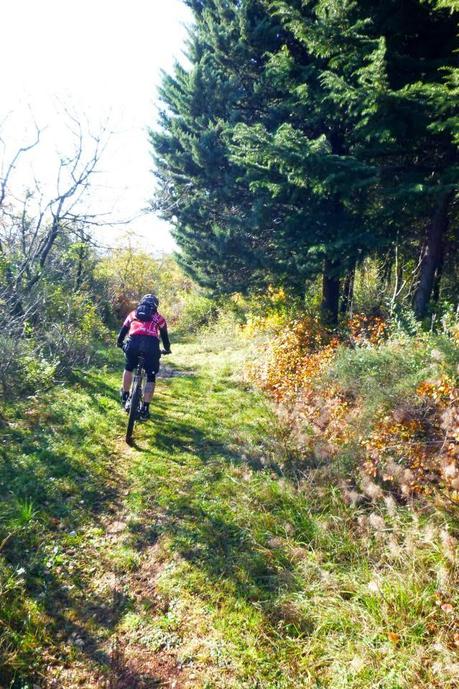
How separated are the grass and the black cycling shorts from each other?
1.24m

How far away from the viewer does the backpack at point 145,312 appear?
6000 mm

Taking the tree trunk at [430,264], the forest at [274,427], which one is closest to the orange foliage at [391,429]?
the forest at [274,427]

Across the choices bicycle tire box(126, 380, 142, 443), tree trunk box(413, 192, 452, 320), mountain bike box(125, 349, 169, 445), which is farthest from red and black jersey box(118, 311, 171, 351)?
tree trunk box(413, 192, 452, 320)

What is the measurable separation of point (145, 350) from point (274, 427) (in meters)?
2.26

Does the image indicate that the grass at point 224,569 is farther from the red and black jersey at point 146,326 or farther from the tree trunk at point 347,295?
the tree trunk at point 347,295

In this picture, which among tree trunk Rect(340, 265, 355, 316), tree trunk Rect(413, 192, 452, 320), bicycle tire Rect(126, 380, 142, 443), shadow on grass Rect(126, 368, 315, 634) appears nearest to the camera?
shadow on grass Rect(126, 368, 315, 634)

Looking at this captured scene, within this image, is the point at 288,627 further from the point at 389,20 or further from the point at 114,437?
the point at 389,20

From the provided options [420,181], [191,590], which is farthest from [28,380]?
[420,181]

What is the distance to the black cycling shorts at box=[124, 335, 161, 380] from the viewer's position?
5.95 meters

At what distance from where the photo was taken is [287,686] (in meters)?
2.59

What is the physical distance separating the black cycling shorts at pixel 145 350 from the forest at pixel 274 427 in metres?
1.05

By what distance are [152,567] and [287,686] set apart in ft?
4.86

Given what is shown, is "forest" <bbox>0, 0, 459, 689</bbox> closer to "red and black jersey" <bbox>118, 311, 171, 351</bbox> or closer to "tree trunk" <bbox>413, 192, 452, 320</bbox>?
"tree trunk" <bbox>413, 192, 452, 320</bbox>

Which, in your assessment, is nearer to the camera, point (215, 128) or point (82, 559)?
point (82, 559)
